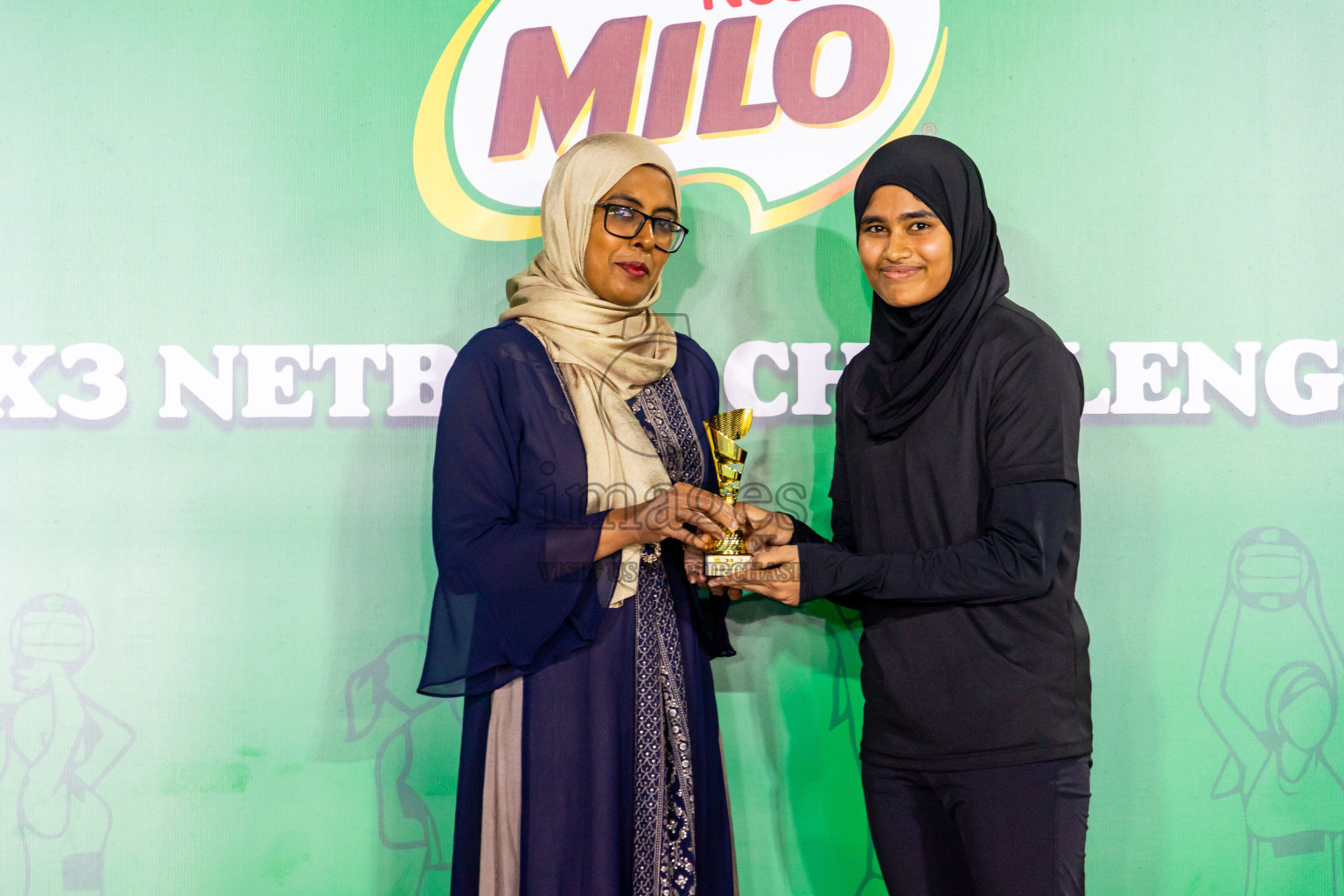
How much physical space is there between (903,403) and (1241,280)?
1.19 metres

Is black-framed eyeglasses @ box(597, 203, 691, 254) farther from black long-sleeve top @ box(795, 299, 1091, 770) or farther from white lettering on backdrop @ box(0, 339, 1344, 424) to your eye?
black long-sleeve top @ box(795, 299, 1091, 770)

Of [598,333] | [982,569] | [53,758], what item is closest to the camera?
[982,569]

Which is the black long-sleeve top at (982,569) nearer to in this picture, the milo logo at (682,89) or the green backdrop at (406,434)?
the green backdrop at (406,434)

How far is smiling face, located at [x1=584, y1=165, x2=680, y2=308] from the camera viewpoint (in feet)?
6.32

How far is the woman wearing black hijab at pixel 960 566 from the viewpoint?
1680 millimetres

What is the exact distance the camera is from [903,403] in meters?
1.80

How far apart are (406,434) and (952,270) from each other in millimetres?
1369

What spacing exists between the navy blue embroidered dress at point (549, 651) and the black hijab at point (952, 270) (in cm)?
62

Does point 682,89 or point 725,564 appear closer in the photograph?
point 725,564

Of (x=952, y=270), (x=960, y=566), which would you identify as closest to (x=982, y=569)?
(x=960, y=566)

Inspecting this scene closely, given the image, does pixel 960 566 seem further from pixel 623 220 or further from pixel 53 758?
pixel 53 758

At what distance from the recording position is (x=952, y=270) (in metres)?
1.78

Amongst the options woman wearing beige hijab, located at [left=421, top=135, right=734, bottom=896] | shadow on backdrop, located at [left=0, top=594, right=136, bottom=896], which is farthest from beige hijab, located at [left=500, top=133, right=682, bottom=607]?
shadow on backdrop, located at [left=0, top=594, right=136, bottom=896]

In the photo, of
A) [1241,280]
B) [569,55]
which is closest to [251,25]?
[569,55]
